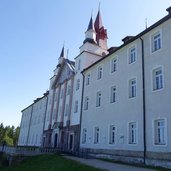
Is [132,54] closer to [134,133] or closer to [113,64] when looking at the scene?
[113,64]

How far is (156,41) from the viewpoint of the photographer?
59.3 ft

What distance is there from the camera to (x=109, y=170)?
13234mm

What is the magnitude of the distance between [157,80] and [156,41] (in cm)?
295

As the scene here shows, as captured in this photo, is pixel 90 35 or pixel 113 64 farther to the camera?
pixel 90 35

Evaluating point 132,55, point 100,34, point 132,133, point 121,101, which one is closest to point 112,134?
point 132,133

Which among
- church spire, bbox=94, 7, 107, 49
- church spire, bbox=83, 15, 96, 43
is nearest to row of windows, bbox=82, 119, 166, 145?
church spire, bbox=83, 15, 96, 43

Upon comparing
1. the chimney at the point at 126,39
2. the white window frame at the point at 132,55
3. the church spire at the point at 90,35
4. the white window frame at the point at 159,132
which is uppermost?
the church spire at the point at 90,35

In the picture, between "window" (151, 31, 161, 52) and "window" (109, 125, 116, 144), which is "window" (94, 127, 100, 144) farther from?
"window" (151, 31, 161, 52)

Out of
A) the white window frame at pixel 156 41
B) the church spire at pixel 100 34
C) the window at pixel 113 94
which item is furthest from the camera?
the church spire at pixel 100 34

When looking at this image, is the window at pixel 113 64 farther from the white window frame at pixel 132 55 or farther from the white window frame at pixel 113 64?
the white window frame at pixel 132 55

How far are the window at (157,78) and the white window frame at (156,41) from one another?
152 centimetres

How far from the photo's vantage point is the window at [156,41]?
17750mm

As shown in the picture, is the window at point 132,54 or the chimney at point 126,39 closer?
the window at point 132,54

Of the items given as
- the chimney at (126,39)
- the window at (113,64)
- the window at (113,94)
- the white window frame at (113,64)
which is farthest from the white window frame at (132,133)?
the chimney at (126,39)
